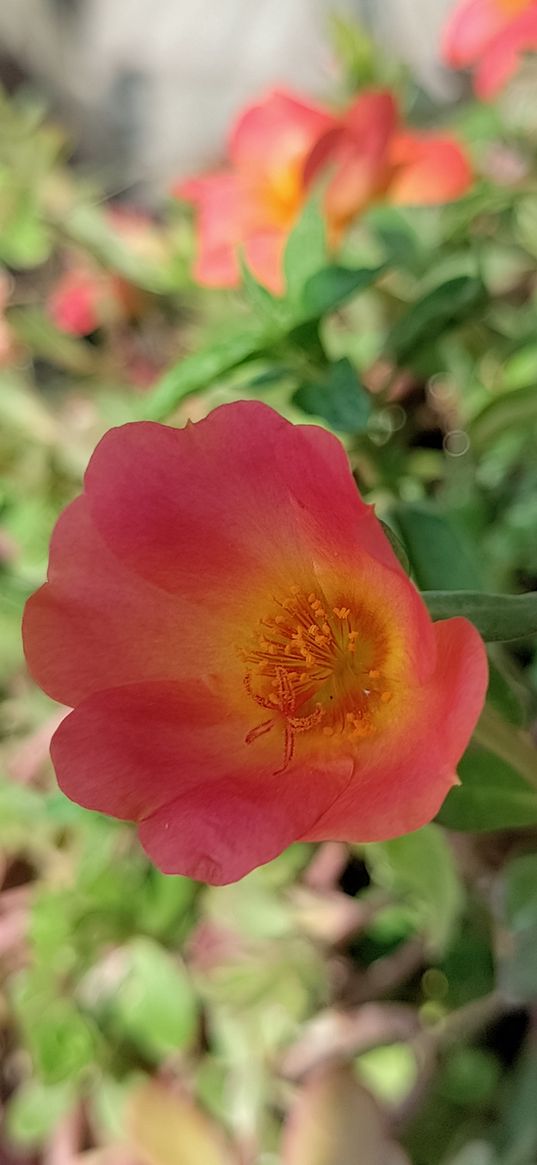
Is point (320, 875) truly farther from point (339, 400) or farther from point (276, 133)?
point (276, 133)

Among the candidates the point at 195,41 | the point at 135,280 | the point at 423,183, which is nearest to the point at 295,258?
the point at 423,183

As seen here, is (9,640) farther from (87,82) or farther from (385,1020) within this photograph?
(87,82)

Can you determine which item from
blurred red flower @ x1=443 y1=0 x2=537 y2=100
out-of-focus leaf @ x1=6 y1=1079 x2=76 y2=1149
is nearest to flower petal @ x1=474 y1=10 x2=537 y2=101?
blurred red flower @ x1=443 y1=0 x2=537 y2=100

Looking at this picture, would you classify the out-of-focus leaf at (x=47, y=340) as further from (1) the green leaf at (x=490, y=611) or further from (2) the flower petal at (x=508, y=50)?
(1) the green leaf at (x=490, y=611)

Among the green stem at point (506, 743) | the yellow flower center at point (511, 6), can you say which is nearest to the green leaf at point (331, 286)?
the green stem at point (506, 743)

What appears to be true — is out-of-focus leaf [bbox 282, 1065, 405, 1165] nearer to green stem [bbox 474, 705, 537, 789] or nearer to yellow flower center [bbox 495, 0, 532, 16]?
green stem [bbox 474, 705, 537, 789]

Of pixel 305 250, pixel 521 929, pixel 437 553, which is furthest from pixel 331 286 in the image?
pixel 521 929
